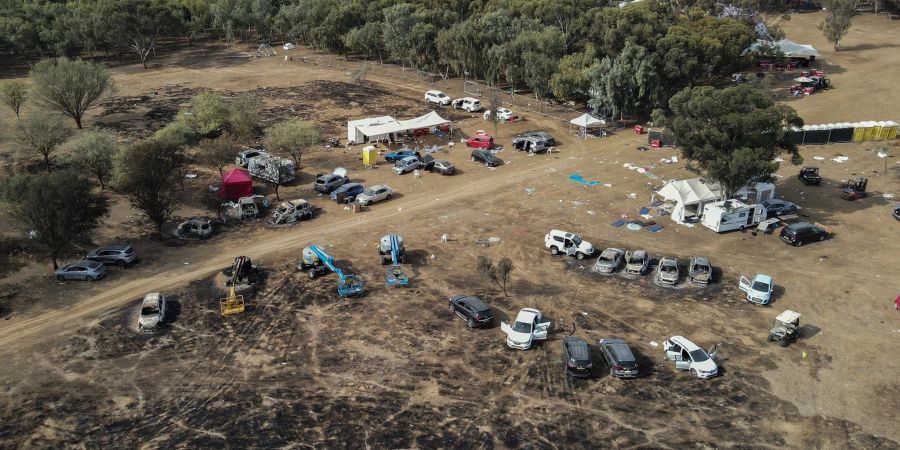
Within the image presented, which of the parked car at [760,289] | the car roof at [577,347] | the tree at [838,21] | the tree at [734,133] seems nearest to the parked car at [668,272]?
the parked car at [760,289]

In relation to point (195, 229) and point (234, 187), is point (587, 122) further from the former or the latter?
point (195, 229)

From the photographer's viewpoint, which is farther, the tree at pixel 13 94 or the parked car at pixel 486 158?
the tree at pixel 13 94

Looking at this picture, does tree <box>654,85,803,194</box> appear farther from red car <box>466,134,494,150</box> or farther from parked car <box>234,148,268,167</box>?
parked car <box>234,148,268,167</box>

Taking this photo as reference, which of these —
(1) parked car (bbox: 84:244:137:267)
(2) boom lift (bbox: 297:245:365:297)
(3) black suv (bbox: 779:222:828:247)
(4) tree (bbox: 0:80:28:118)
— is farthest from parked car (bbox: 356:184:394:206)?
(4) tree (bbox: 0:80:28:118)

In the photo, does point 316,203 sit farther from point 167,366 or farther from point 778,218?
point 778,218

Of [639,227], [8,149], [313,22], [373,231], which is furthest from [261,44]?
[639,227]

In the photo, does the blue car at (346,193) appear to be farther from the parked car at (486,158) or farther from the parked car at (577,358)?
the parked car at (577,358)
